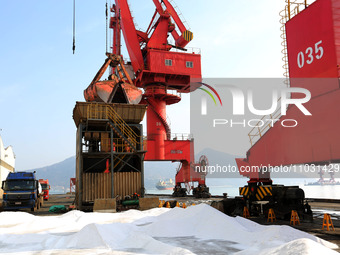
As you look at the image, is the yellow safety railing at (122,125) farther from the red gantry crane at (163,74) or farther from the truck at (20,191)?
the red gantry crane at (163,74)

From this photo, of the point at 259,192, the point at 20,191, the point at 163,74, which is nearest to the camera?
the point at 259,192

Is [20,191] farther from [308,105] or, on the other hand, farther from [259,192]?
[308,105]

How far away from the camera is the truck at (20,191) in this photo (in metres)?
23.6

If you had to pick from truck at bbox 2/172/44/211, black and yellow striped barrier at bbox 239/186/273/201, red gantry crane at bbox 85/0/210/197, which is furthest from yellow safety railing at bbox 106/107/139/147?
red gantry crane at bbox 85/0/210/197

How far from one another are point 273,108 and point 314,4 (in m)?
4.94

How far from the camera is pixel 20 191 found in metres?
24.2

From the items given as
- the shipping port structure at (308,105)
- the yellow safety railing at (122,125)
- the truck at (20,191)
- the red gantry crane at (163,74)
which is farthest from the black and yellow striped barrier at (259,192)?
the red gantry crane at (163,74)

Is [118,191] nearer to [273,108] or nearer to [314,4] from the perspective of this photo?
[273,108]

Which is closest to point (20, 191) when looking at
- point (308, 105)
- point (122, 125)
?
point (122, 125)

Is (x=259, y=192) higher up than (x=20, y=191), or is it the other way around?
(x=259, y=192)

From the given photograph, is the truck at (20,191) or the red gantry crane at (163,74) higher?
the red gantry crane at (163,74)

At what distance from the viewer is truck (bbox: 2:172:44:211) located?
77.5 feet

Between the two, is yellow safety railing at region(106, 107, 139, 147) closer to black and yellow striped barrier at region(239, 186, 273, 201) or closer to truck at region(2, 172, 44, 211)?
truck at region(2, 172, 44, 211)

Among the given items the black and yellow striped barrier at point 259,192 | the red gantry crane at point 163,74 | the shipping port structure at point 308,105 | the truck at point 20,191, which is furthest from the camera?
the red gantry crane at point 163,74
